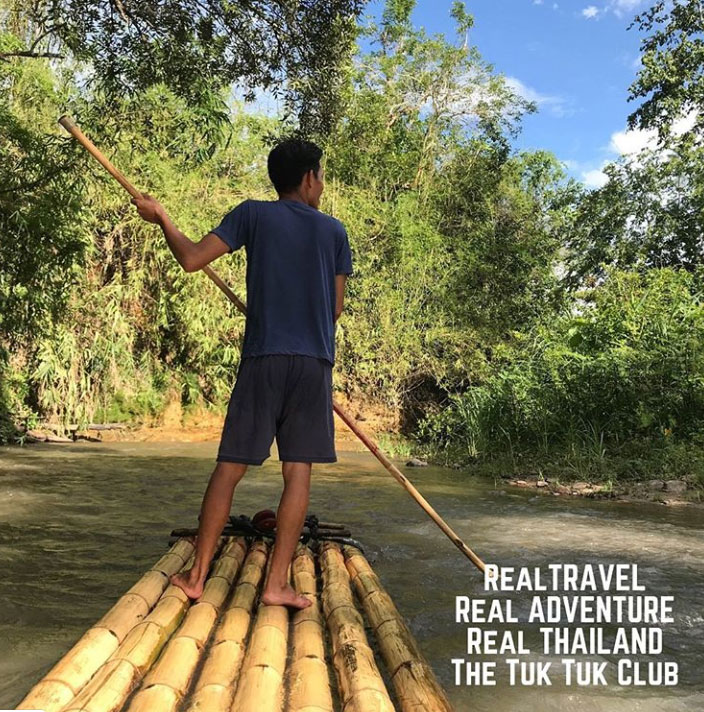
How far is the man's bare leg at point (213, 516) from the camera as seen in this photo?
6.95ft

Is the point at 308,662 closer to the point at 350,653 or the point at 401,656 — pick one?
the point at 350,653

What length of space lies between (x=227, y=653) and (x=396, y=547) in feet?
5.36

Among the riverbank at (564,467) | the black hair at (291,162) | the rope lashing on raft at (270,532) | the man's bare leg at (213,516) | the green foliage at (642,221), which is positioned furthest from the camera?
the green foliage at (642,221)

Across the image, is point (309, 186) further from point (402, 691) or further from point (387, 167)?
point (387, 167)

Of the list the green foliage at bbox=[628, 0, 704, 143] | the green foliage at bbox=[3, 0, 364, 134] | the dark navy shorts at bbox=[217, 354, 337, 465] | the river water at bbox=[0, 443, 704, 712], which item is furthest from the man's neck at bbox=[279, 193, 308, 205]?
the green foliage at bbox=[628, 0, 704, 143]

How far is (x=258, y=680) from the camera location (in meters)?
1.48

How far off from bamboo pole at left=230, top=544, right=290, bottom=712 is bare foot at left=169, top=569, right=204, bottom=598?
22 cm

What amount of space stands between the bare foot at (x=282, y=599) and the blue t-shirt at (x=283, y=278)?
0.68 m

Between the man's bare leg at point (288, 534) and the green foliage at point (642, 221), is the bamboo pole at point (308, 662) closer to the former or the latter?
the man's bare leg at point (288, 534)

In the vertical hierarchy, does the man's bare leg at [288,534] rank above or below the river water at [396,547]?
above

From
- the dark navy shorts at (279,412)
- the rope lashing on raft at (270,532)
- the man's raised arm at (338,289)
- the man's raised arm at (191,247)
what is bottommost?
the rope lashing on raft at (270,532)

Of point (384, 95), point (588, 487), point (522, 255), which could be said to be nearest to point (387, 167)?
point (384, 95)

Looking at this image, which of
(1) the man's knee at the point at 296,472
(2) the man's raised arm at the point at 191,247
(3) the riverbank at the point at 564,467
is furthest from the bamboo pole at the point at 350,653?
(3) the riverbank at the point at 564,467

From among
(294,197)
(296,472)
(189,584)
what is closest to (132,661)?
(189,584)
